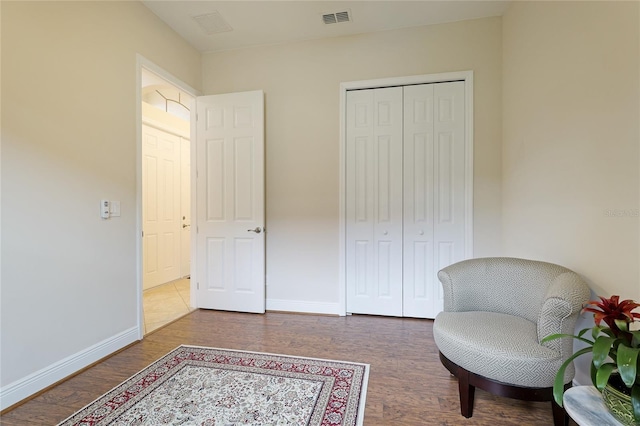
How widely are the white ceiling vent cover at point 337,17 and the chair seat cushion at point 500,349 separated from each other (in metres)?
2.69

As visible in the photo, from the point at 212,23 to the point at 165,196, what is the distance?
258 cm

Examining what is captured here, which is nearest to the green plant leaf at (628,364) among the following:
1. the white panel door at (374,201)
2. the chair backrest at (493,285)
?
the chair backrest at (493,285)

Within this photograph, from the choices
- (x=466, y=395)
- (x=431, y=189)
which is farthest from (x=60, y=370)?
(x=431, y=189)

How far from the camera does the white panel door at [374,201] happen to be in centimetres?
293

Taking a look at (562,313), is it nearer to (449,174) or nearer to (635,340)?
(635,340)

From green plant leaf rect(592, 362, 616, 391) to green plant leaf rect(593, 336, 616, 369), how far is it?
15 millimetres

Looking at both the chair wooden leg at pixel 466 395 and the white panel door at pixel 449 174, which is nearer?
the chair wooden leg at pixel 466 395

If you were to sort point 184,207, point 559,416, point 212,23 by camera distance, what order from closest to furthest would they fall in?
point 559,416 → point 212,23 → point 184,207

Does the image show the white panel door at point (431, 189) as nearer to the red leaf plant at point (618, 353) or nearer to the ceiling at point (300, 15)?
the ceiling at point (300, 15)

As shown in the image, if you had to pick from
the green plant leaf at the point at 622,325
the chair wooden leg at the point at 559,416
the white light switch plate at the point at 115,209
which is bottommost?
the chair wooden leg at the point at 559,416

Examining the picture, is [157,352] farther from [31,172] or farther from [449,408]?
[449,408]

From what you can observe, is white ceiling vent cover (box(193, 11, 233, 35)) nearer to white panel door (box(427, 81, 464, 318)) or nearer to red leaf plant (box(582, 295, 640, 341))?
white panel door (box(427, 81, 464, 318))

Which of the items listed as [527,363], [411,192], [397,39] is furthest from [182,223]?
[527,363]

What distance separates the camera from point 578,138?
5.58 feet
